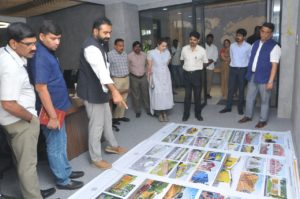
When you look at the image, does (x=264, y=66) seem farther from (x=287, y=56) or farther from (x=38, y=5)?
(x=38, y=5)

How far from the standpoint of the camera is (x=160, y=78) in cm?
382

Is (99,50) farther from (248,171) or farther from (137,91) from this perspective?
(137,91)

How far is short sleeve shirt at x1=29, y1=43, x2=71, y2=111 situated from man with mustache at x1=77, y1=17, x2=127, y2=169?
312 millimetres

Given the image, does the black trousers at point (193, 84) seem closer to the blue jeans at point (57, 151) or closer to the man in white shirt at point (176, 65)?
the man in white shirt at point (176, 65)

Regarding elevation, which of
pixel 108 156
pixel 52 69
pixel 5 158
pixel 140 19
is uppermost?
pixel 140 19

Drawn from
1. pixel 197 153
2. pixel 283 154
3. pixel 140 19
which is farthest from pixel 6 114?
pixel 140 19

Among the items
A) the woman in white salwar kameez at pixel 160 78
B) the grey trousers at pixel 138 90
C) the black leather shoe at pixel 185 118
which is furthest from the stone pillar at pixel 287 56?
the grey trousers at pixel 138 90

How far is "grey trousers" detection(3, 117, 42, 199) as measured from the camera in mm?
1665

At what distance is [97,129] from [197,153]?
1092 millimetres

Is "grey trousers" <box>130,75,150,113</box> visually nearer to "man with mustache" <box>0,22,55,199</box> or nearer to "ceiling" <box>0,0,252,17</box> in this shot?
"ceiling" <box>0,0,252,17</box>

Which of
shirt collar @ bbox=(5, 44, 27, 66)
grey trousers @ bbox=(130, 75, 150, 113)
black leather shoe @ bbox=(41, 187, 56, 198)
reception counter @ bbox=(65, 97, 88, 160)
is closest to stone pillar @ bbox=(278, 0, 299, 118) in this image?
grey trousers @ bbox=(130, 75, 150, 113)

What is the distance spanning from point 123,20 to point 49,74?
292 centimetres

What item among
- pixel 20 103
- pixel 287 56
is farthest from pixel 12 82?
pixel 287 56

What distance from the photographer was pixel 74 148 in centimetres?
278
